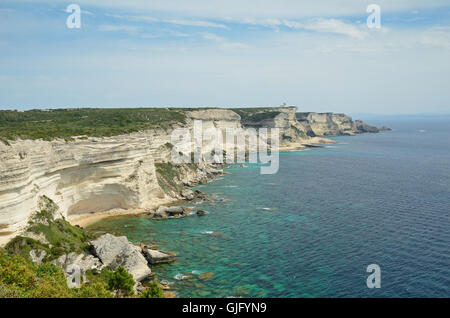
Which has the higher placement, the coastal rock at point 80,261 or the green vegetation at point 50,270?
the green vegetation at point 50,270

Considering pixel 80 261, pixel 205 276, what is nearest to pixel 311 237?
pixel 205 276

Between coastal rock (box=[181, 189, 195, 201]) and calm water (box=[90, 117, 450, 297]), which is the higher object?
coastal rock (box=[181, 189, 195, 201])

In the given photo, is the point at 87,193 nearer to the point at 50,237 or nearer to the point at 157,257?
the point at 50,237

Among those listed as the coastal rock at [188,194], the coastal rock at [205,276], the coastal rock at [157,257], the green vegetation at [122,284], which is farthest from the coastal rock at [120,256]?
the coastal rock at [188,194]

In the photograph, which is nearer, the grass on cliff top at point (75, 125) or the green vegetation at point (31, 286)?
the green vegetation at point (31, 286)

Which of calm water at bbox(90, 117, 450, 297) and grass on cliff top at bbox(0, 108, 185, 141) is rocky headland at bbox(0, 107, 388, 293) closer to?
grass on cliff top at bbox(0, 108, 185, 141)

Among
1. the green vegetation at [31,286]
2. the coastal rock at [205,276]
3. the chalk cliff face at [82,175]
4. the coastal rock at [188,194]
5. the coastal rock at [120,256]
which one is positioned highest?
the chalk cliff face at [82,175]

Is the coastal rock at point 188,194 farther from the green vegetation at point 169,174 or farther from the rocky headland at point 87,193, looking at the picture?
the green vegetation at point 169,174

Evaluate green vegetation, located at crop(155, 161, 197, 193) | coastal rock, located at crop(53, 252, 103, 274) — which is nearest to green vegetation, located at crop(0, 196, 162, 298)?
coastal rock, located at crop(53, 252, 103, 274)
